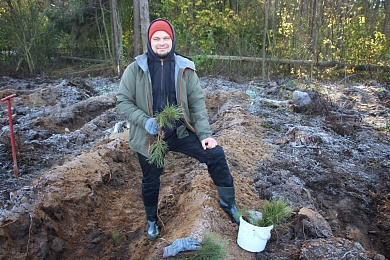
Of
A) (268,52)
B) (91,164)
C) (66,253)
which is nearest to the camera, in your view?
(66,253)

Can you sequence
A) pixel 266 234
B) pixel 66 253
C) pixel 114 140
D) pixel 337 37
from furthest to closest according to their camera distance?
pixel 337 37 < pixel 114 140 < pixel 66 253 < pixel 266 234

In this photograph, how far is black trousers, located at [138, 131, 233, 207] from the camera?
2887mm

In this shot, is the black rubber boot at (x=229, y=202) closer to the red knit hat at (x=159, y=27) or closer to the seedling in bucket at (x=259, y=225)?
the seedling in bucket at (x=259, y=225)

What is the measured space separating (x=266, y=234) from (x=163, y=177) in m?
2.45

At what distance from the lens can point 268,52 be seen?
14.0m

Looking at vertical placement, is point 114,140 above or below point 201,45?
below

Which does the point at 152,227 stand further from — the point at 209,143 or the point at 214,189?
the point at 209,143

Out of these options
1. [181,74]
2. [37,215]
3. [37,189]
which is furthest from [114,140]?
[181,74]

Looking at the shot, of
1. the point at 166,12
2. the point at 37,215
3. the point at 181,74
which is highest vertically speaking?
the point at 166,12

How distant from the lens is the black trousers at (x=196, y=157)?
2.89m

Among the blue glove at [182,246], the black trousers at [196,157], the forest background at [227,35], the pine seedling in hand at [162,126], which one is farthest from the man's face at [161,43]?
the forest background at [227,35]

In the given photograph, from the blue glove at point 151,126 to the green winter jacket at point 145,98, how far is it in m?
0.05

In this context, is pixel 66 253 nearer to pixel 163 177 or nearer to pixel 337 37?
pixel 163 177

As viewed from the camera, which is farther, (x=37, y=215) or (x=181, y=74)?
(x=37, y=215)
